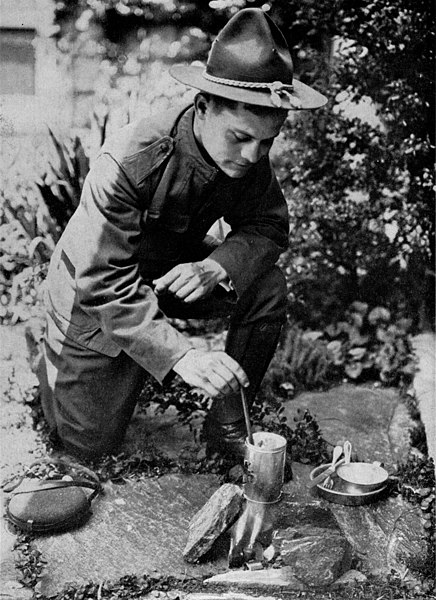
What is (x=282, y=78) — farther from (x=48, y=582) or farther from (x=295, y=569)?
(x=48, y=582)

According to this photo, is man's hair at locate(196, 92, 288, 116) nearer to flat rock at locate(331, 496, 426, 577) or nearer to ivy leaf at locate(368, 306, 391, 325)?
flat rock at locate(331, 496, 426, 577)

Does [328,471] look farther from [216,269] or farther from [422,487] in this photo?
[216,269]

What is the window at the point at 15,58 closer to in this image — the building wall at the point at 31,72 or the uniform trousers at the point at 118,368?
the building wall at the point at 31,72

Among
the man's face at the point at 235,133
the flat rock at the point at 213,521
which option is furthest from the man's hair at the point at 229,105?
the flat rock at the point at 213,521

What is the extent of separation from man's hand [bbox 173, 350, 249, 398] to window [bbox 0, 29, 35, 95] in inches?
64.8

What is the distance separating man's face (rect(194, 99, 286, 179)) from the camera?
3043 mm

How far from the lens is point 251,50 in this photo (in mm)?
2986

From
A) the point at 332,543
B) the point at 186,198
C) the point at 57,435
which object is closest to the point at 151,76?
the point at 186,198

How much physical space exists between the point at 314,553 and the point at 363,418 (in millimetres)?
1657

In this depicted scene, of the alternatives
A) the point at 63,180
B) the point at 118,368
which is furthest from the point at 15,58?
the point at 118,368

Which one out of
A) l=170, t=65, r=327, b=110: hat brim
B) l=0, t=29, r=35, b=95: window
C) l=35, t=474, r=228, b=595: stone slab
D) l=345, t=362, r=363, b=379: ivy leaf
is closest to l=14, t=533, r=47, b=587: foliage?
l=35, t=474, r=228, b=595: stone slab

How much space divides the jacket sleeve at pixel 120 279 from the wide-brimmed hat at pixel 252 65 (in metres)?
0.55

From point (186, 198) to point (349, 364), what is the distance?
207 cm

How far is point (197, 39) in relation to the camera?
4562mm
